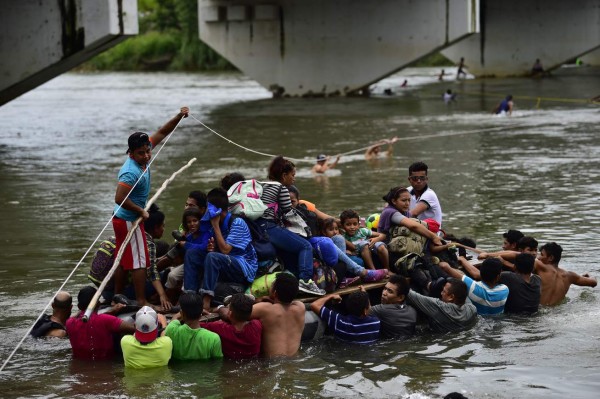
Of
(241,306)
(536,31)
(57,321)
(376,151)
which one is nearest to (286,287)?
(241,306)

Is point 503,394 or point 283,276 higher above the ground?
point 283,276

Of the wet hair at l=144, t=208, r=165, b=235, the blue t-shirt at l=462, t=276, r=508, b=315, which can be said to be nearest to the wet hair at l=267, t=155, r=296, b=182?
the wet hair at l=144, t=208, r=165, b=235

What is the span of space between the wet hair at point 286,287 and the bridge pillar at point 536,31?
44.4 m

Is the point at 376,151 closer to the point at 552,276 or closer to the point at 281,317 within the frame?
the point at 552,276

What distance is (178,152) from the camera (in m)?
25.0

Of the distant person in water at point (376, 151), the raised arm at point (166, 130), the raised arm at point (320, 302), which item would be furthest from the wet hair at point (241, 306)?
the distant person in water at point (376, 151)

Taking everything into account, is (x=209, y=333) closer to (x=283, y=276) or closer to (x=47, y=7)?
(x=283, y=276)

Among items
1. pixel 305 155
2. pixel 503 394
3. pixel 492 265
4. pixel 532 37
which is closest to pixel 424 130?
pixel 305 155

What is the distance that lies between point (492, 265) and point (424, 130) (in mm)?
18880

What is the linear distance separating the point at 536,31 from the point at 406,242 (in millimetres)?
43148

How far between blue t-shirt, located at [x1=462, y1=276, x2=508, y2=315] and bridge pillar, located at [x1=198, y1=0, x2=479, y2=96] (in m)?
29.8

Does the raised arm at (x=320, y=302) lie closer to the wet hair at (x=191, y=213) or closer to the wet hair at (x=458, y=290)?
the wet hair at (x=458, y=290)

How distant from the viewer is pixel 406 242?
10.8 meters

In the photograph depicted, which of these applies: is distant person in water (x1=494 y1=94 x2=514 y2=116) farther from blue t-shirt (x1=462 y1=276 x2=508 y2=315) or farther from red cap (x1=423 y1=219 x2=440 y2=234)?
blue t-shirt (x1=462 y1=276 x2=508 y2=315)
